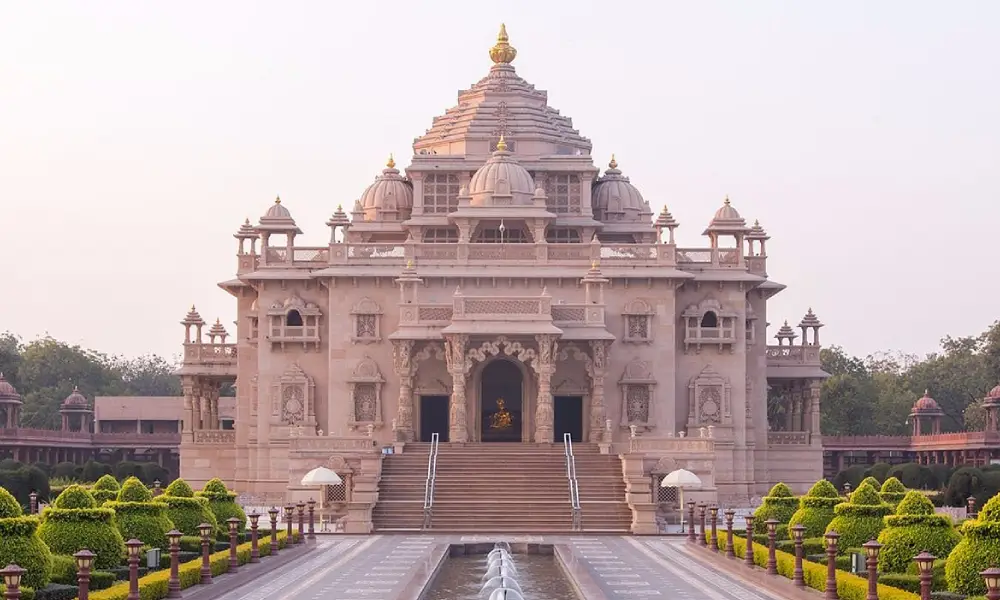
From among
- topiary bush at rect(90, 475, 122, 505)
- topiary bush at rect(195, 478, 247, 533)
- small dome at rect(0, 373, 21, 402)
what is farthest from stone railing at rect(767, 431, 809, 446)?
small dome at rect(0, 373, 21, 402)

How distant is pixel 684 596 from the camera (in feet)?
96.2

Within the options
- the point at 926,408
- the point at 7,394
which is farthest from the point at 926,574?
the point at 7,394

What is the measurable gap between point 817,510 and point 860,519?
2768 mm

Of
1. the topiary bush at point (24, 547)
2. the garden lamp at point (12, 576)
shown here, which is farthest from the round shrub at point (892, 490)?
the garden lamp at point (12, 576)

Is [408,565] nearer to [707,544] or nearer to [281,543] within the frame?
[281,543]

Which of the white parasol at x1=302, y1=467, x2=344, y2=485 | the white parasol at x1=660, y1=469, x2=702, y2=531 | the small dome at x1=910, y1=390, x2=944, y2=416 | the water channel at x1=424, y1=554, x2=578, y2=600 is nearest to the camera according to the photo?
the water channel at x1=424, y1=554, x2=578, y2=600

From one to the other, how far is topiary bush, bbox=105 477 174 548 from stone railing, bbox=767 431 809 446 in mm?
30219

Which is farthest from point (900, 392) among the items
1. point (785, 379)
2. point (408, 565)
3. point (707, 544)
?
point (408, 565)

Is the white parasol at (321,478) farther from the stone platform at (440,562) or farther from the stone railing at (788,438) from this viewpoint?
the stone railing at (788,438)

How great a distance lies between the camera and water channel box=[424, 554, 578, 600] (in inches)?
1179

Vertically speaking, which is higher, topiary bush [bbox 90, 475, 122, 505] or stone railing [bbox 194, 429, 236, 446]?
stone railing [bbox 194, 429, 236, 446]

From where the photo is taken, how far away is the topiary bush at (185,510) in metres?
35.0

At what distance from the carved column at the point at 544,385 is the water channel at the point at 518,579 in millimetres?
14647

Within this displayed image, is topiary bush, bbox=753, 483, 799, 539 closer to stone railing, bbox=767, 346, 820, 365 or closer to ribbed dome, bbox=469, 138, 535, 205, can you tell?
ribbed dome, bbox=469, 138, 535, 205
